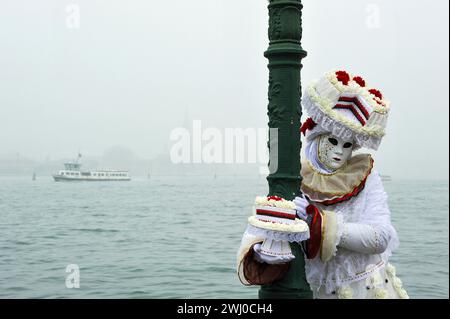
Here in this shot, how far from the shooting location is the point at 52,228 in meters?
27.1

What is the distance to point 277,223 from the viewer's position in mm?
3387

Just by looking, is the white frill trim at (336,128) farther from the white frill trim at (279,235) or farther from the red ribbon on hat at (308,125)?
the white frill trim at (279,235)

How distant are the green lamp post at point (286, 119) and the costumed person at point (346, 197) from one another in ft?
0.49

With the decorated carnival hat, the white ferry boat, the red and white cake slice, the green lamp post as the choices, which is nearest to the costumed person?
the decorated carnival hat

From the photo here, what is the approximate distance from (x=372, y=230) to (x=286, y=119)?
0.79m

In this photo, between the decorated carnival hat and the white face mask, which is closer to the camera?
the decorated carnival hat

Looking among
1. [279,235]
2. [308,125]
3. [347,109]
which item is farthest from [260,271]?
[347,109]

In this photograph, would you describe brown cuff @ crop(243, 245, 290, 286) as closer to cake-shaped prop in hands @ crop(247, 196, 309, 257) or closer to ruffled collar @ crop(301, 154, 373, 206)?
cake-shaped prop in hands @ crop(247, 196, 309, 257)

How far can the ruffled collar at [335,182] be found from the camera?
12.5ft

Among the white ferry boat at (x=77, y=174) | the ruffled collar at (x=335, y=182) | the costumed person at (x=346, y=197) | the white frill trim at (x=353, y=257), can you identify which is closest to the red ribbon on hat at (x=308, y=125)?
the costumed person at (x=346, y=197)

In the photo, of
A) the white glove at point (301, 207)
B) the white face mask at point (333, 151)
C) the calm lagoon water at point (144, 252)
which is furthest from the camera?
the calm lagoon water at point (144, 252)

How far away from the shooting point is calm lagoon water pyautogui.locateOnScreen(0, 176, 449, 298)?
12688 millimetres

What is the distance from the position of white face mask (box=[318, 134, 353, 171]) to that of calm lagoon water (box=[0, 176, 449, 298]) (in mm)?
634

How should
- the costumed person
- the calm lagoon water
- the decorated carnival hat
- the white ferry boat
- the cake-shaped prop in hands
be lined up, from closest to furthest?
the cake-shaped prop in hands, the costumed person, the decorated carnival hat, the calm lagoon water, the white ferry boat
